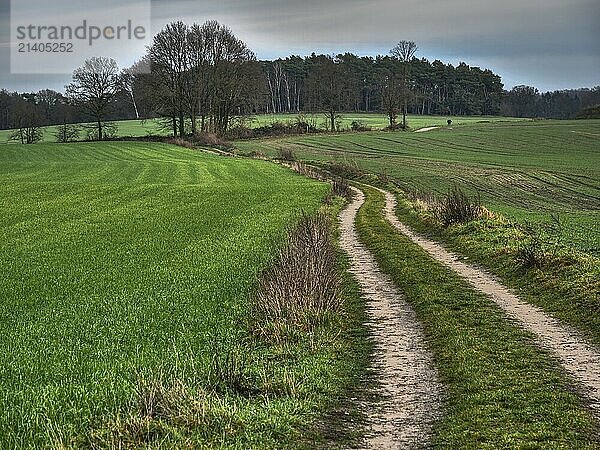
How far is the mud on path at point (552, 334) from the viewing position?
10906 mm

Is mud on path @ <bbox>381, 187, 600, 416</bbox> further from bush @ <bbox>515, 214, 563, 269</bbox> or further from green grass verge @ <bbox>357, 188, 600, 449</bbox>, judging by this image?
bush @ <bbox>515, 214, 563, 269</bbox>

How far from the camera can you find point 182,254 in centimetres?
2491

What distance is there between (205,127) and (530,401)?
9869cm

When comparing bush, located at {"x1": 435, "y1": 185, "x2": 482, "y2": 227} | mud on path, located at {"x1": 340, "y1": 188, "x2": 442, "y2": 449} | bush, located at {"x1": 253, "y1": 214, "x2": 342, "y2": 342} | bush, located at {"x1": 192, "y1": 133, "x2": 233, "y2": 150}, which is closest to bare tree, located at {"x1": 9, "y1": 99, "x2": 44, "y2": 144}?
bush, located at {"x1": 192, "y1": 133, "x2": 233, "y2": 150}

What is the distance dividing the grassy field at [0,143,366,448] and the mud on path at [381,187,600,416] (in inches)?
130

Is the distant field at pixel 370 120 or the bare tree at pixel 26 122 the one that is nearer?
the bare tree at pixel 26 122

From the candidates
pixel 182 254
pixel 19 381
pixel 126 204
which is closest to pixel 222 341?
pixel 19 381

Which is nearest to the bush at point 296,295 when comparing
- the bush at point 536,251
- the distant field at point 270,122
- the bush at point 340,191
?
the bush at point 536,251

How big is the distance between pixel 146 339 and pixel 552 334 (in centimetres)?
734

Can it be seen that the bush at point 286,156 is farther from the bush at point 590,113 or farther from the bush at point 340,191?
the bush at point 590,113

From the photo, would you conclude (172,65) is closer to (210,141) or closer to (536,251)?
(210,141)

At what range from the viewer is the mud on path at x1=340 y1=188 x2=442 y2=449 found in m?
9.10

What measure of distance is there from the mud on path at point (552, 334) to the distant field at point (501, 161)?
16.5 ft

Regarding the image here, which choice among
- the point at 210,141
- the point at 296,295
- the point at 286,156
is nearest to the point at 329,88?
the point at 210,141
